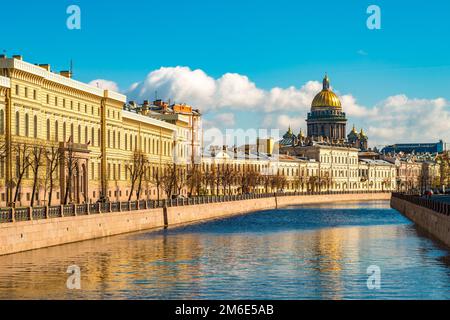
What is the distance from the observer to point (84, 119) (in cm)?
7919

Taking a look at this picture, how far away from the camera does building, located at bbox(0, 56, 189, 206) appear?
202ft

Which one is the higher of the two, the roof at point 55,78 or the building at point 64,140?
the roof at point 55,78

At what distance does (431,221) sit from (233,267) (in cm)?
2087

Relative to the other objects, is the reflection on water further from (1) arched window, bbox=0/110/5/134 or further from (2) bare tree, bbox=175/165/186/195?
(2) bare tree, bbox=175/165/186/195

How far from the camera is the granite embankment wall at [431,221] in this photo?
46.4 meters

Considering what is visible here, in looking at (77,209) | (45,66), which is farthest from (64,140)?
(77,209)

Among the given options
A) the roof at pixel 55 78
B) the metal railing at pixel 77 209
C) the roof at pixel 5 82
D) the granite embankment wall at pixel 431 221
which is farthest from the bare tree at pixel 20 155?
the granite embankment wall at pixel 431 221

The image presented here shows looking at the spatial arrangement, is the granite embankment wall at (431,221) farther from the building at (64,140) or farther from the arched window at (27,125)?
the arched window at (27,125)

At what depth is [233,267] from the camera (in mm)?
38000

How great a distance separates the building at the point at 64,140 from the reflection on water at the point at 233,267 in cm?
963

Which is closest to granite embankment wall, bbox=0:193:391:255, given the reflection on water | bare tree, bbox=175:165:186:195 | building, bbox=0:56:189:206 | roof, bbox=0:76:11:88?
the reflection on water

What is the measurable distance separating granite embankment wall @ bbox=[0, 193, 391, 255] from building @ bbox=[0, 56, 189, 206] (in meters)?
3.91
